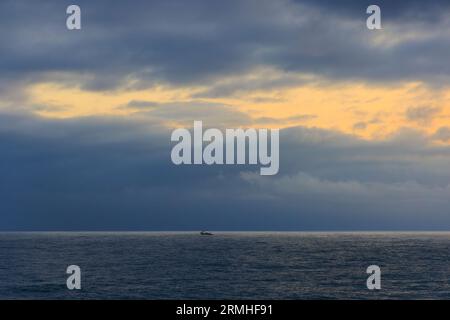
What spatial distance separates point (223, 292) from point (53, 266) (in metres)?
51.0

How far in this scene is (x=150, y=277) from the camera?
276ft

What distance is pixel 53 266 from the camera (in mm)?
105812

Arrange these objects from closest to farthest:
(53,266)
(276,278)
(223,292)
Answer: (223,292), (276,278), (53,266)
